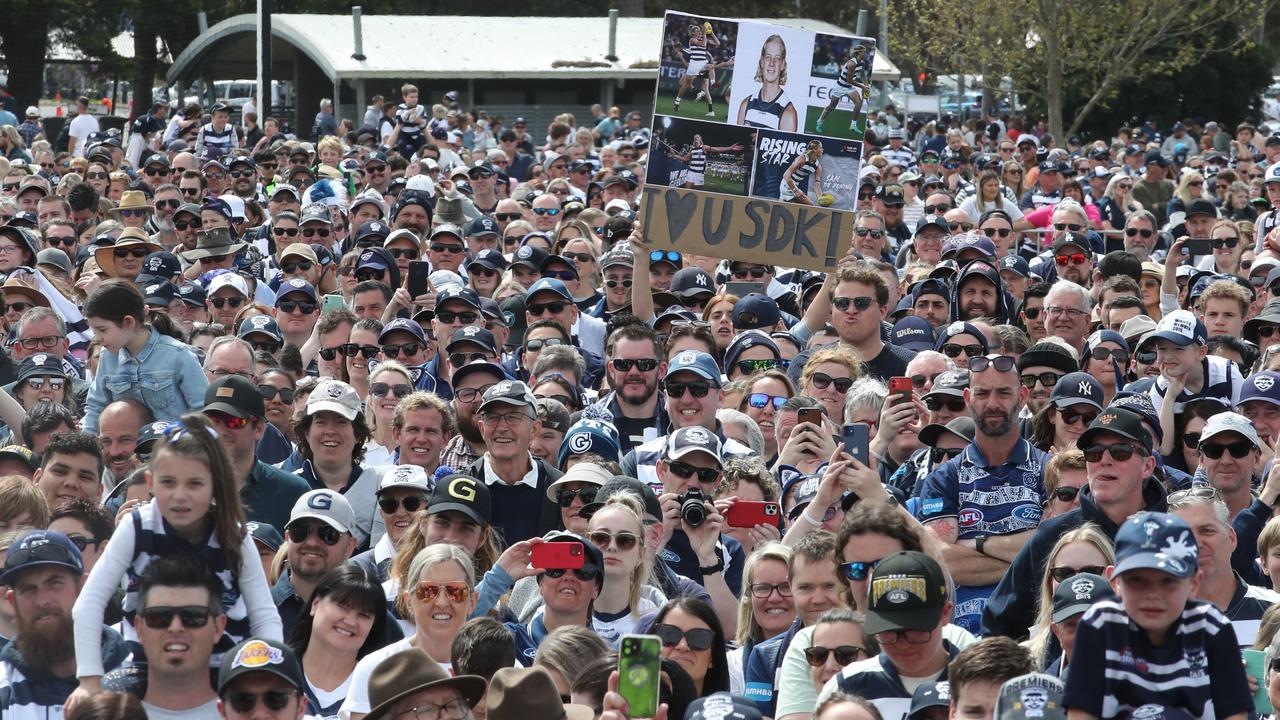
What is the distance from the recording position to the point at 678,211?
11523mm

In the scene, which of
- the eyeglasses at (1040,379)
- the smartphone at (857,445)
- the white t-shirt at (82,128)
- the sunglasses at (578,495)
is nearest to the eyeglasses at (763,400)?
the eyeglasses at (1040,379)

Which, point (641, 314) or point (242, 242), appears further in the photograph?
point (242, 242)

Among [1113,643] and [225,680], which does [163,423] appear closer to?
[225,680]

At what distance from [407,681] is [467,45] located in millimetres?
33393

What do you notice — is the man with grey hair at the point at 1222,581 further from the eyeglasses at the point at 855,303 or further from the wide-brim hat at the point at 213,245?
the wide-brim hat at the point at 213,245

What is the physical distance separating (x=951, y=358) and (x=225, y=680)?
5.26 m

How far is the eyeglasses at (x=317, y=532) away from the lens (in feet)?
23.0

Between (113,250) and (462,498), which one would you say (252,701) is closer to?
(462,498)

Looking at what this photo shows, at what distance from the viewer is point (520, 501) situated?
8.03m

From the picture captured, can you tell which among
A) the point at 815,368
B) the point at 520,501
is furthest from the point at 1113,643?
the point at 815,368

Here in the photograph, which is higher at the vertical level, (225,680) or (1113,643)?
(1113,643)

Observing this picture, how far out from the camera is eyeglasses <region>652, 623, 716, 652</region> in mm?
6211

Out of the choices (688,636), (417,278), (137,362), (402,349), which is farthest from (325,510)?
(417,278)

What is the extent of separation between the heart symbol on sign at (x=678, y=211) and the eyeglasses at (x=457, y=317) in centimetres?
154
